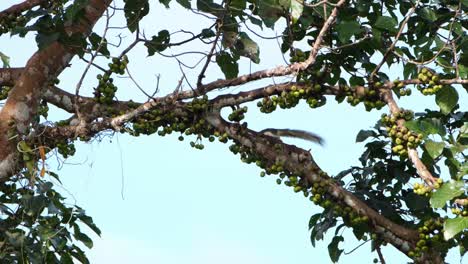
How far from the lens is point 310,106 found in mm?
4031

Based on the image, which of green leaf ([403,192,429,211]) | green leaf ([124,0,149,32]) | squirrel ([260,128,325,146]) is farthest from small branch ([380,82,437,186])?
green leaf ([124,0,149,32])

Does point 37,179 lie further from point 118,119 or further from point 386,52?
point 386,52

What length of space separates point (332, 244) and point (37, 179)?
59.8 inches

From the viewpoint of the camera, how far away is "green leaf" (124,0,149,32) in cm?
415

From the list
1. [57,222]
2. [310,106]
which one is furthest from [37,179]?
[310,106]

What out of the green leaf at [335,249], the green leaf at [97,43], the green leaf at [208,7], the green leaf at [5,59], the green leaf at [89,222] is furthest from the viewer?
the green leaf at [5,59]

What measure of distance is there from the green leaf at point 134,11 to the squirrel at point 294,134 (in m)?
0.81

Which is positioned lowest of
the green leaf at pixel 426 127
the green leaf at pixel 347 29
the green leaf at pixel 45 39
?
the green leaf at pixel 426 127

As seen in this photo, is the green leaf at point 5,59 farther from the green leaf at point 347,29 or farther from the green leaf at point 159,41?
the green leaf at point 347,29

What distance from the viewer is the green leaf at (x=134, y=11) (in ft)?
13.6

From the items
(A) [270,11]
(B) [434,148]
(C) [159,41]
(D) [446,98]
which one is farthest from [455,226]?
(C) [159,41]

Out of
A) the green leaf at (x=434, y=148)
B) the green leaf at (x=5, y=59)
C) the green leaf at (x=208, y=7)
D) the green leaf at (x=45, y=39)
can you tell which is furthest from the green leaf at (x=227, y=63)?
the green leaf at (x=5, y=59)

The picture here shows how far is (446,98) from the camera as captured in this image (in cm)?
387

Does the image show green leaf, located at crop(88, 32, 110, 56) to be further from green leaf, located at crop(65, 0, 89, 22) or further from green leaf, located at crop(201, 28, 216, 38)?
green leaf, located at crop(201, 28, 216, 38)
